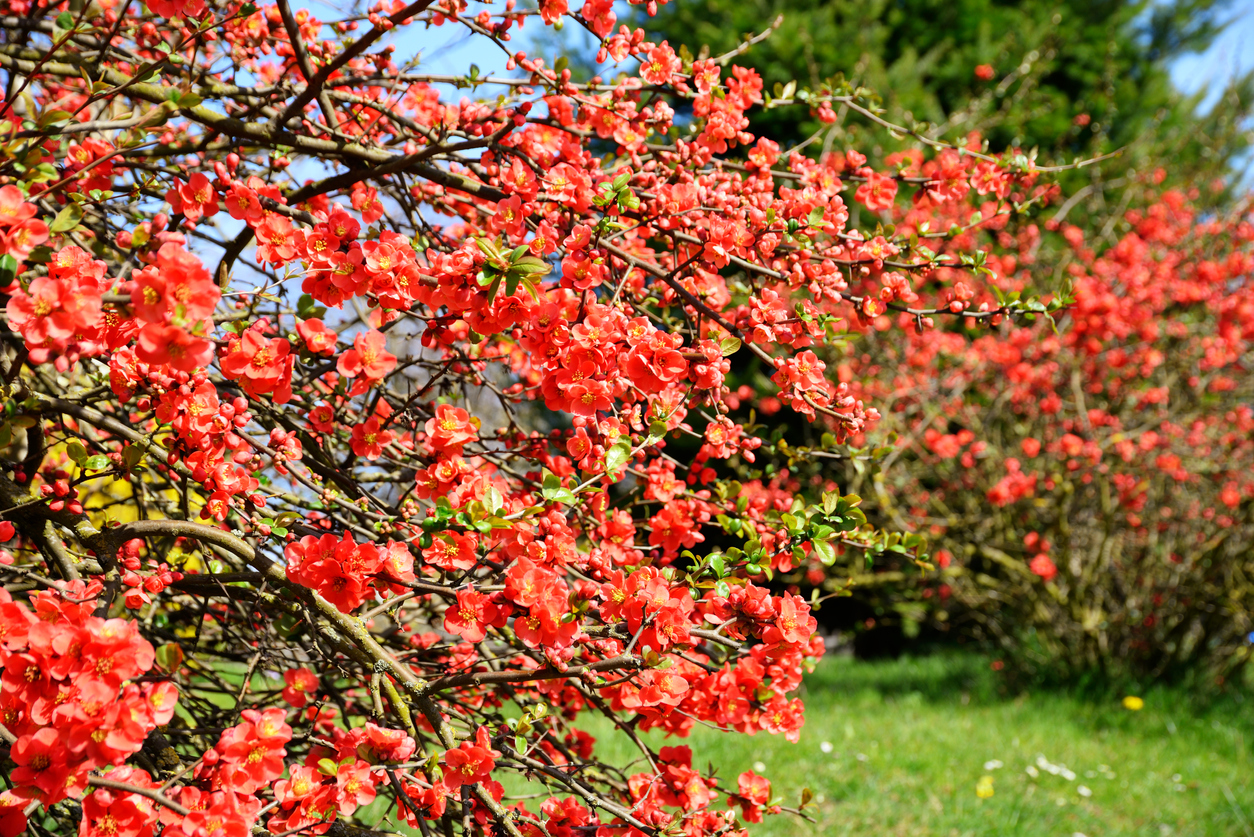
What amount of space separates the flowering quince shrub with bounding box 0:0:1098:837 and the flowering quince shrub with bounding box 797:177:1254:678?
11.7 feet

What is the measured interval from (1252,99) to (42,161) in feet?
48.1

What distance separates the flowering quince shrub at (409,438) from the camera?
1.21 meters

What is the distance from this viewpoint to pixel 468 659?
1996 mm

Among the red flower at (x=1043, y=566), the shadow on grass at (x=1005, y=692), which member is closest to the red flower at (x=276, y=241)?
the red flower at (x=1043, y=566)

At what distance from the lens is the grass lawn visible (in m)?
3.67

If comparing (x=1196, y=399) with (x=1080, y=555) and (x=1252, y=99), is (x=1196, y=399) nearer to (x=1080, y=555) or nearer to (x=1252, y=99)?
(x=1080, y=555)

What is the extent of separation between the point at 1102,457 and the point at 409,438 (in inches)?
190

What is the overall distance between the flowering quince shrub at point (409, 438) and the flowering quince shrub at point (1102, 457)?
11.7 feet

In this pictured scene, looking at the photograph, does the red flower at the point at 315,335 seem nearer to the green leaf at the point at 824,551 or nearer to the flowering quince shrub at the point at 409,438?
the flowering quince shrub at the point at 409,438

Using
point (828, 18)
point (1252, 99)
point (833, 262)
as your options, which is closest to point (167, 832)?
point (833, 262)

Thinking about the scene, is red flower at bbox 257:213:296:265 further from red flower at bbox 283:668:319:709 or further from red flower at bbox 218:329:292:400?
red flower at bbox 283:668:319:709

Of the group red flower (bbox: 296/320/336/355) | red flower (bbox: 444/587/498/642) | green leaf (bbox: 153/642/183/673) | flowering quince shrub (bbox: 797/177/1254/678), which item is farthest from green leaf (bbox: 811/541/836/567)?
flowering quince shrub (bbox: 797/177/1254/678)

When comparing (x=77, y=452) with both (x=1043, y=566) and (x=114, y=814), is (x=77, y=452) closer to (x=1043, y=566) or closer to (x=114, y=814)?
(x=114, y=814)

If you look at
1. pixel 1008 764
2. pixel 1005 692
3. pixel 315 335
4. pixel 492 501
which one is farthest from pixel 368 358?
pixel 1005 692
